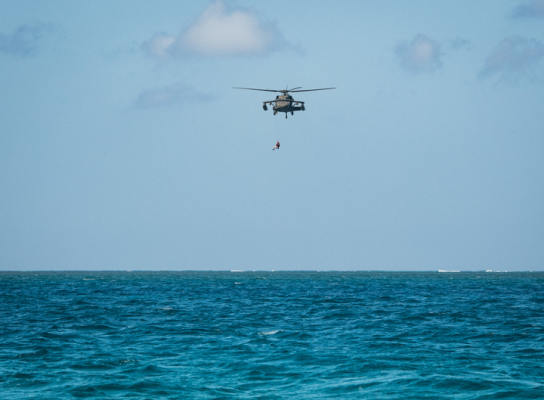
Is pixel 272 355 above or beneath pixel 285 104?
beneath

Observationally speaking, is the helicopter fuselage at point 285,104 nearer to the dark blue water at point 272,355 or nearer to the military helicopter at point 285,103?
the military helicopter at point 285,103

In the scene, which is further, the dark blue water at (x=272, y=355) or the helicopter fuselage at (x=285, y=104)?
the helicopter fuselage at (x=285, y=104)

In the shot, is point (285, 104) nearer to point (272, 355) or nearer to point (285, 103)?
point (285, 103)

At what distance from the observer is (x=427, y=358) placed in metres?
28.3

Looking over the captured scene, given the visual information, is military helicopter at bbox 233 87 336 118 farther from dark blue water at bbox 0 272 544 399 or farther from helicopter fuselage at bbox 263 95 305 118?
dark blue water at bbox 0 272 544 399

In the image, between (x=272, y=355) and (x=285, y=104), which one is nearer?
(x=272, y=355)

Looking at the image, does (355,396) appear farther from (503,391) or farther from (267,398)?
(503,391)

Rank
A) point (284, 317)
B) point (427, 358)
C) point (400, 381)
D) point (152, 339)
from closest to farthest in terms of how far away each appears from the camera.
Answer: point (400, 381) < point (427, 358) < point (152, 339) < point (284, 317)

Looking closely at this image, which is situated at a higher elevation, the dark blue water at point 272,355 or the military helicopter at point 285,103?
the military helicopter at point 285,103

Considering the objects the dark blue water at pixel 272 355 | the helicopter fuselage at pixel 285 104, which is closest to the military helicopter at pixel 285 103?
the helicopter fuselage at pixel 285 104

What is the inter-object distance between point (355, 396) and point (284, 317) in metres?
24.4

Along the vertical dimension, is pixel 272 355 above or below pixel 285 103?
below

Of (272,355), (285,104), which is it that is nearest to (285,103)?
(285,104)

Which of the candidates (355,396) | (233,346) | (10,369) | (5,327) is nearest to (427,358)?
(355,396)
